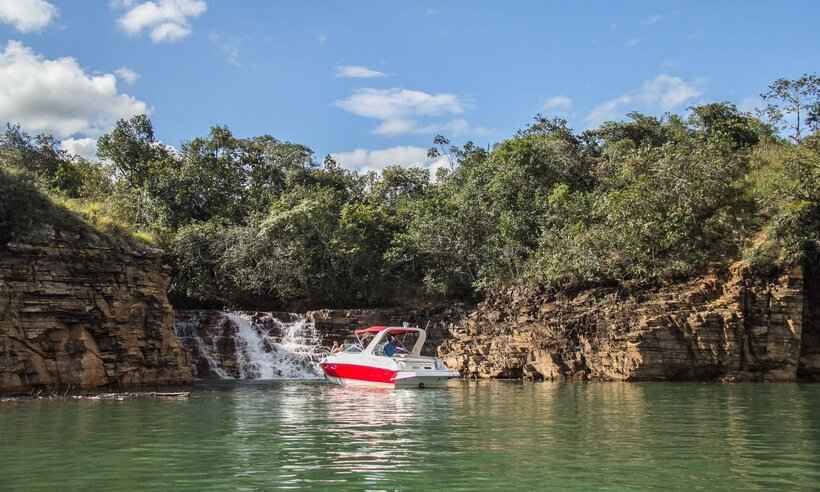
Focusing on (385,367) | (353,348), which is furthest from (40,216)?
(385,367)

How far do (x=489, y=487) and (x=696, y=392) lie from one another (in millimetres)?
18830

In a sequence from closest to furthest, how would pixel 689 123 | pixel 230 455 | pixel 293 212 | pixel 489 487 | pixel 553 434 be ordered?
pixel 489 487 < pixel 230 455 < pixel 553 434 < pixel 293 212 < pixel 689 123

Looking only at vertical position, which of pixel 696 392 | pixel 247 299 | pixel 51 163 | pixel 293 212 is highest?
pixel 51 163

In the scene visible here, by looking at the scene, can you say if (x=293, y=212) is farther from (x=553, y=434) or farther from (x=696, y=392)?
(x=553, y=434)

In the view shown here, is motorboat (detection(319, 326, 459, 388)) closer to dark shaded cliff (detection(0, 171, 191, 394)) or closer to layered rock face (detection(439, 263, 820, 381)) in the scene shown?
dark shaded cliff (detection(0, 171, 191, 394))

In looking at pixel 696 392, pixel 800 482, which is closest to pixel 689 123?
pixel 696 392

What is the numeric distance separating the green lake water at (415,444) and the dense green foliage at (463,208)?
14.9 metres

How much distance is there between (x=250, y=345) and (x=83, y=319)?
40.4ft

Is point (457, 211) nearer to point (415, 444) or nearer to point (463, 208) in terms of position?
point (463, 208)

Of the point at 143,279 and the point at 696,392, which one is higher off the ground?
the point at 143,279

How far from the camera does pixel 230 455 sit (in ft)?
40.9

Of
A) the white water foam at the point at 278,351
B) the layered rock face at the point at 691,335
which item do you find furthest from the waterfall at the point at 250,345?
the layered rock face at the point at 691,335

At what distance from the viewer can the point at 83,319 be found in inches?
1141

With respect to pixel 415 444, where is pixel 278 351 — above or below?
above
